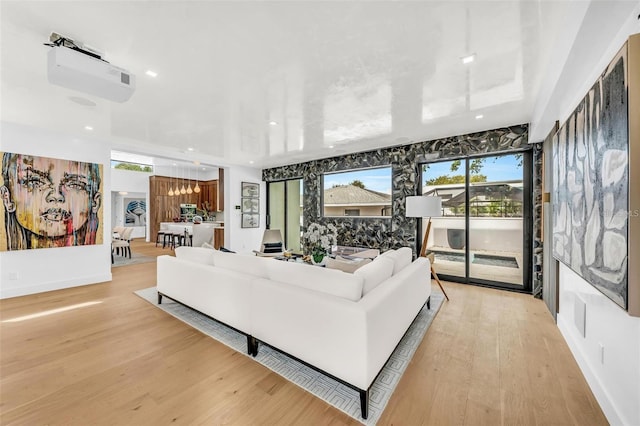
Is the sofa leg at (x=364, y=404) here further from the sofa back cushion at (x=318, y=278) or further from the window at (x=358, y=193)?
the window at (x=358, y=193)

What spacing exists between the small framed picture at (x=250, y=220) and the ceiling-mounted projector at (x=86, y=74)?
5.20 m

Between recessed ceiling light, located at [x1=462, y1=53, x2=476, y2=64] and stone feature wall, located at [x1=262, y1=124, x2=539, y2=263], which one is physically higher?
recessed ceiling light, located at [x1=462, y1=53, x2=476, y2=64]

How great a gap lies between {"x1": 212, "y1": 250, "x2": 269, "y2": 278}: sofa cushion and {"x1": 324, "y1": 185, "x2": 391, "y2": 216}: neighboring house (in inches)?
136

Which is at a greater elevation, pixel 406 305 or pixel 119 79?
pixel 119 79

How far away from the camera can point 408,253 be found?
10.1 feet

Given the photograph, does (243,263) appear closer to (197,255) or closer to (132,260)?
(197,255)

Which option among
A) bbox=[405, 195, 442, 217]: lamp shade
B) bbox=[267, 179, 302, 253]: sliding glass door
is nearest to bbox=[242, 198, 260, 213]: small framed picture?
bbox=[267, 179, 302, 253]: sliding glass door

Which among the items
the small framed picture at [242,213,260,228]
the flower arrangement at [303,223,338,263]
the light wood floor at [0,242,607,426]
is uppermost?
the small framed picture at [242,213,260,228]

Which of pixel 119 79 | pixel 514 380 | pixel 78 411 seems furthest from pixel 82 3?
pixel 514 380

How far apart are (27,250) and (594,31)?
6.84 metres

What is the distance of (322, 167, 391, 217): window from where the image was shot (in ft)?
17.5

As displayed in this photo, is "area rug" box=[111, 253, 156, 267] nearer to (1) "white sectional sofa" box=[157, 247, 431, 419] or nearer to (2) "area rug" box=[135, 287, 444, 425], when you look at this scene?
(2) "area rug" box=[135, 287, 444, 425]

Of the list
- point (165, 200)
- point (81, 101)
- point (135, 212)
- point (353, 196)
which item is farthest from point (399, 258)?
point (135, 212)

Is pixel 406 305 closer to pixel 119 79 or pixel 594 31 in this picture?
pixel 594 31
